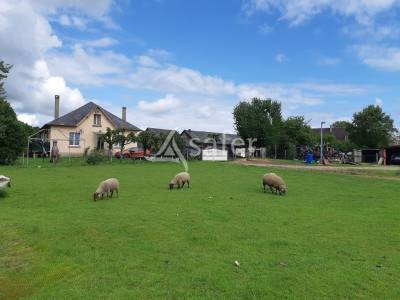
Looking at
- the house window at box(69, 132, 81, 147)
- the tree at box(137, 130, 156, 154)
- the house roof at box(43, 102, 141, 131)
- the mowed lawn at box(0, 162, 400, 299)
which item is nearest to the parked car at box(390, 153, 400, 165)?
the tree at box(137, 130, 156, 154)

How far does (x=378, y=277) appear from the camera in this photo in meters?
7.54

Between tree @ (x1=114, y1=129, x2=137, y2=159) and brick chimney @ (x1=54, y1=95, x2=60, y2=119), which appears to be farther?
brick chimney @ (x1=54, y1=95, x2=60, y2=119)

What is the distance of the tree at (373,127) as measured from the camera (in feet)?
269

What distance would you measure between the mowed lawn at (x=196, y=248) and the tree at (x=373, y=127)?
235ft

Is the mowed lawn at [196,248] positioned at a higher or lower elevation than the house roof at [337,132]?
lower

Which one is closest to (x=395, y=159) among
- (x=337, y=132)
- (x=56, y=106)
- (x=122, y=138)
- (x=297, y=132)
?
(x=297, y=132)

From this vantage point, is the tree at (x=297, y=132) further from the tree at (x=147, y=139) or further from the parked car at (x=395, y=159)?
the tree at (x=147, y=139)

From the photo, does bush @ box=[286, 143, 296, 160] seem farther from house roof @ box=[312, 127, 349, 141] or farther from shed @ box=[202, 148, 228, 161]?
house roof @ box=[312, 127, 349, 141]

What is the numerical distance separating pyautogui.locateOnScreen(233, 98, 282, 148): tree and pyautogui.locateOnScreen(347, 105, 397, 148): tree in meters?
21.6

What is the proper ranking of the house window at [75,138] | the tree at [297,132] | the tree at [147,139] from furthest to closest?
the tree at [297,132] → the house window at [75,138] → the tree at [147,139]

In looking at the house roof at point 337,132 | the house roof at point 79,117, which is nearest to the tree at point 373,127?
the house roof at point 337,132

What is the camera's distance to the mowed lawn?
22.8 feet

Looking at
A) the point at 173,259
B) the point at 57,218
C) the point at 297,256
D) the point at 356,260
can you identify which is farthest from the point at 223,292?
the point at 57,218

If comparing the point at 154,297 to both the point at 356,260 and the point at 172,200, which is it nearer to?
the point at 356,260
